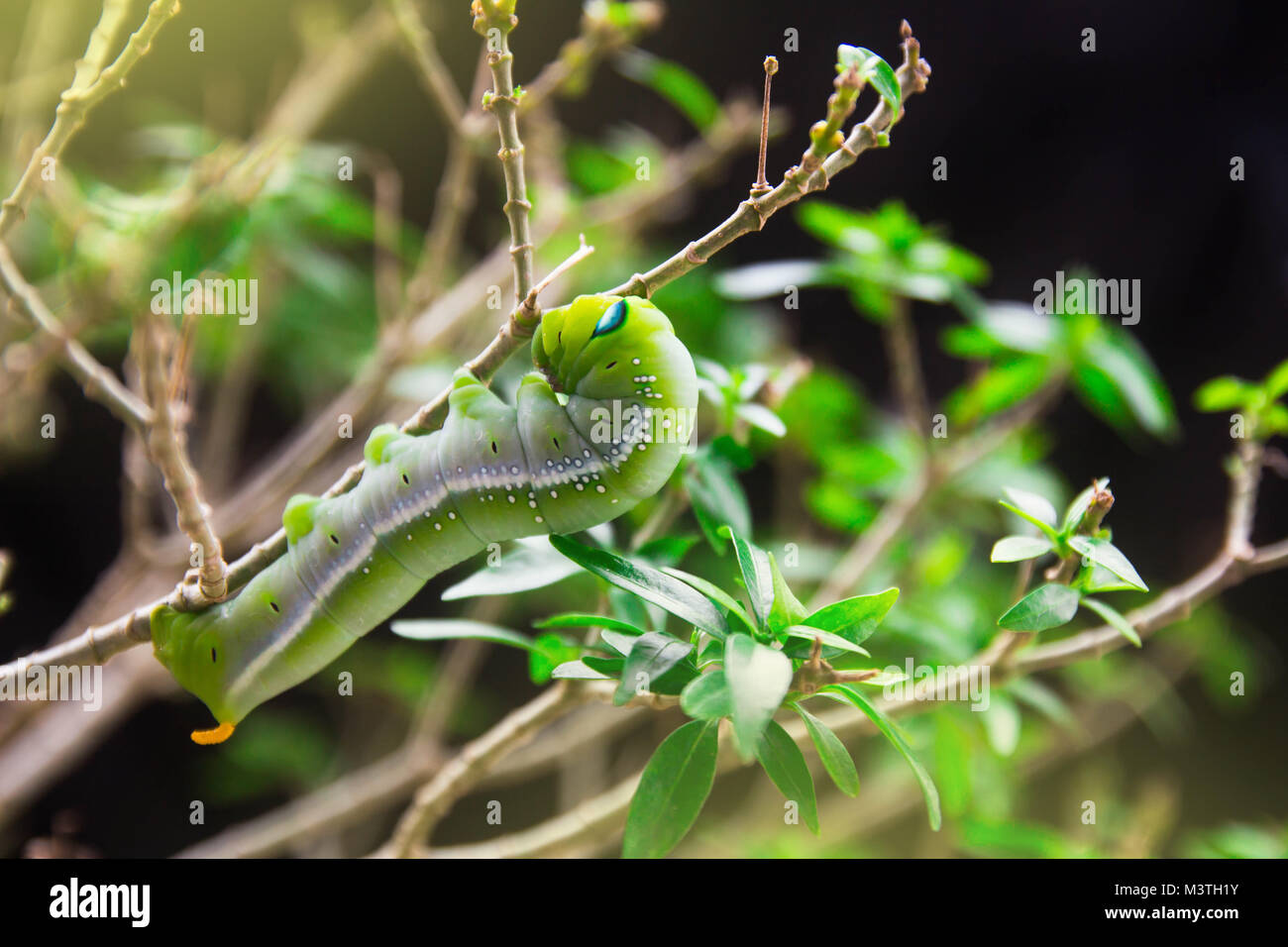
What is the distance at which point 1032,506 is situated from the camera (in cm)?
78

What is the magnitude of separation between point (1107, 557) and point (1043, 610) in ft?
0.24

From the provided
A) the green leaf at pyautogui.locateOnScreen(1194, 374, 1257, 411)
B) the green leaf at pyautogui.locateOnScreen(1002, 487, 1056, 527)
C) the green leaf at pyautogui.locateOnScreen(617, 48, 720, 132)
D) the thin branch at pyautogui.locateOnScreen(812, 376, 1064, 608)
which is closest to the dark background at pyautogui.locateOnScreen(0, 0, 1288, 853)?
the green leaf at pyautogui.locateOnScreen(617, 48, 720, 132)

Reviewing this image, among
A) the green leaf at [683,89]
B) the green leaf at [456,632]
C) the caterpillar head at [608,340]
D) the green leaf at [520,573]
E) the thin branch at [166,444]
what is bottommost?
the green leaf at [456,632]

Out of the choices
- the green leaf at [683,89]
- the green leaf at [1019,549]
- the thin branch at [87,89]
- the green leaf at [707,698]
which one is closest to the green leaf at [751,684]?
the green leaf at [707,698]

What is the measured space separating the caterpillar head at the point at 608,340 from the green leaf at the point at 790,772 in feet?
1.02

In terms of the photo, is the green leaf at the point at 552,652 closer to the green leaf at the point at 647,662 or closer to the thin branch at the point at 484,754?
the thin branch at the point at 484,754

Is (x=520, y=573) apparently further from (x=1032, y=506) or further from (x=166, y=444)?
(x=1032, y=506)

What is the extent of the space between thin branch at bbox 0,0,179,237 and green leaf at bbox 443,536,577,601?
0.49 m

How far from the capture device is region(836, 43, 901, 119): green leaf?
2.10ft

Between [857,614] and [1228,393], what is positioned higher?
[1228,393]

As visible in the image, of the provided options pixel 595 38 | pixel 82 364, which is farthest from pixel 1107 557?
pixel 595 38

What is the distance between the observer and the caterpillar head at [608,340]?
0.73 meters

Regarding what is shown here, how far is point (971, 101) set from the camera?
2328 mm
